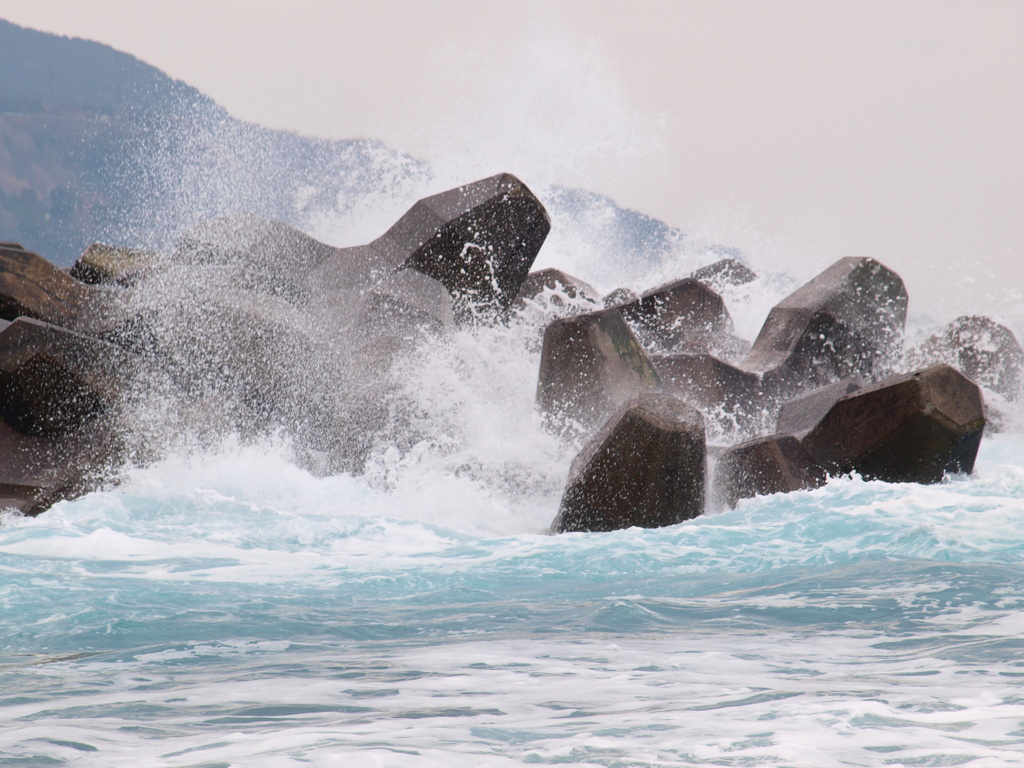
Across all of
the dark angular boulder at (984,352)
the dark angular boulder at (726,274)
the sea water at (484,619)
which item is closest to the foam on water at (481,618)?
the sea water at (484,619)

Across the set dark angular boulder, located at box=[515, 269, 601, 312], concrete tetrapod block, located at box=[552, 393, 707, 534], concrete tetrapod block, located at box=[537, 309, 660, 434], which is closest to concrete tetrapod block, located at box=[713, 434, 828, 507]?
concrete tetrapod block, located at box=[552, 393, 707, 534]

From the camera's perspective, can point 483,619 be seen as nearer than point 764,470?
Yes

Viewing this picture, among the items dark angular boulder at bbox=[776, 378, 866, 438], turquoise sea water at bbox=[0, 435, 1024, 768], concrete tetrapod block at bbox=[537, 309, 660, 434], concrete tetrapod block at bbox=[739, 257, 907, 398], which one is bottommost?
turquoise sea water at bbox=[0, 435, 1024, 768]

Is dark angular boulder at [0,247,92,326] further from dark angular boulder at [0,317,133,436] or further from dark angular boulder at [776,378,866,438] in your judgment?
dark angular boulder at [776,378,866,438]

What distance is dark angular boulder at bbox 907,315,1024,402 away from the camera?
8820 mm

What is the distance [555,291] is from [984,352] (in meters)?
4.15

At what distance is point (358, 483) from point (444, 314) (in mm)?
1709

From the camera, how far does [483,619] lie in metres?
3.26

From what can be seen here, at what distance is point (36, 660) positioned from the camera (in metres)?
2.81

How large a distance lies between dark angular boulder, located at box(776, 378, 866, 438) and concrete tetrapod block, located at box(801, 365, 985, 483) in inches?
5.8

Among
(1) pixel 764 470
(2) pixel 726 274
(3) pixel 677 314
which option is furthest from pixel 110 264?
(2) pixel 726 274

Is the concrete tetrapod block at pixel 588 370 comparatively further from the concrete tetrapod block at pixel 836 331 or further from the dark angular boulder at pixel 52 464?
the dark angular boulder at pixel 52 464

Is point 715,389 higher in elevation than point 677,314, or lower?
lower

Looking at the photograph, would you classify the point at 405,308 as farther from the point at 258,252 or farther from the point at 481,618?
the point at 481,618
